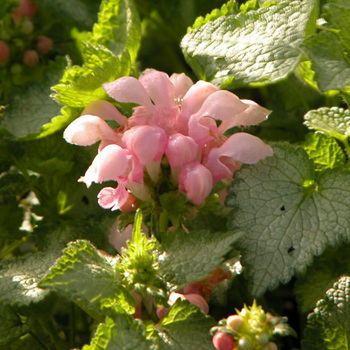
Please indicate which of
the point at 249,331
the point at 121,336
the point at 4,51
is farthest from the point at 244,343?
the point at 4,51

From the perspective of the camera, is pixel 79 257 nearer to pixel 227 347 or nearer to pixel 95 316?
pixel 95 316

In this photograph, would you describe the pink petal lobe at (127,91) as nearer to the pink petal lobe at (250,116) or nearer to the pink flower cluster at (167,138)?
the pink flower cluster at (167,138)

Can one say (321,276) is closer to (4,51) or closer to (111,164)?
(111,164)

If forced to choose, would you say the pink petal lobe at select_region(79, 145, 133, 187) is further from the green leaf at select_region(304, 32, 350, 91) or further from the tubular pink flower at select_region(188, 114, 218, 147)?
the green leaf at select_region(304, 32, 350, 91)

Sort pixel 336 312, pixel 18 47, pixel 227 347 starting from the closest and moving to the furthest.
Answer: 1. pixel 227 347
2. pixel 336 312
3. pixel 18 47

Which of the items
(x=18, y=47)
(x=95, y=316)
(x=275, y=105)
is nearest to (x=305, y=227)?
(x=95, y=316)

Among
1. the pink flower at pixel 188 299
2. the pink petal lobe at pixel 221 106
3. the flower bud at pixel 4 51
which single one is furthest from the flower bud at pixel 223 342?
the flower bud at pixel 4 51

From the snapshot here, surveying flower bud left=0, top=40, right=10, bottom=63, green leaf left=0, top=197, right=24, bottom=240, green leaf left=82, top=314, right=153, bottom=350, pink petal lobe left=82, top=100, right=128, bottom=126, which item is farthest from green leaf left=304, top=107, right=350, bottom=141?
flower bud left=0, top=40, right=10, bottom=63
